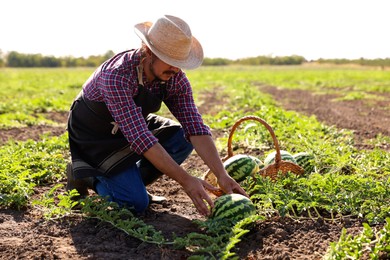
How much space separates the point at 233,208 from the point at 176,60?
1.18 m

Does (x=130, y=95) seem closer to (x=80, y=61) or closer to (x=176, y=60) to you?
(x=176, y=60)

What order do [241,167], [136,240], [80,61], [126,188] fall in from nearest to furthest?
[136,240] < [126,188] < [241,167] < [80,61]

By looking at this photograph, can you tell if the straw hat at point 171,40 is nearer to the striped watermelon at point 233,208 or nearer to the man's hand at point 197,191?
the man's hand at point 197,191

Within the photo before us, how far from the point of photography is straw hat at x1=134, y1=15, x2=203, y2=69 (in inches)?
149

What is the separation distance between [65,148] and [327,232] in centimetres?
417

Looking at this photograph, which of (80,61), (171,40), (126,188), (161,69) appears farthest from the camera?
(80,61)

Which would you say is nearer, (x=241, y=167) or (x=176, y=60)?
(x=176, y=60)

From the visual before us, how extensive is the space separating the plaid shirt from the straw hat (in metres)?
0.24

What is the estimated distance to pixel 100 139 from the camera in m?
4.42

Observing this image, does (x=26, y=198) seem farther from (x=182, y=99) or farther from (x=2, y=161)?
(x=182, y=99)

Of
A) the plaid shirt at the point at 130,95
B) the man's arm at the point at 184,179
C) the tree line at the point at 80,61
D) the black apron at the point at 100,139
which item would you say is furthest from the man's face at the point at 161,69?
the tree line at the point at 80,61

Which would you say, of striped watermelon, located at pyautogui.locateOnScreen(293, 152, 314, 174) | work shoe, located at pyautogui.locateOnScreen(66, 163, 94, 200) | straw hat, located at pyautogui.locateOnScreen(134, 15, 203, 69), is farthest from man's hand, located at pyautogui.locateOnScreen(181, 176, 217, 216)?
striped watermelon, located at pyautogui.locateOnScreen(293, 152, 314, 174)

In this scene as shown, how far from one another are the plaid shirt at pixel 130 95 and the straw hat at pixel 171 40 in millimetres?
242

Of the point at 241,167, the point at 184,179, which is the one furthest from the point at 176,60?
the point at 241,167
